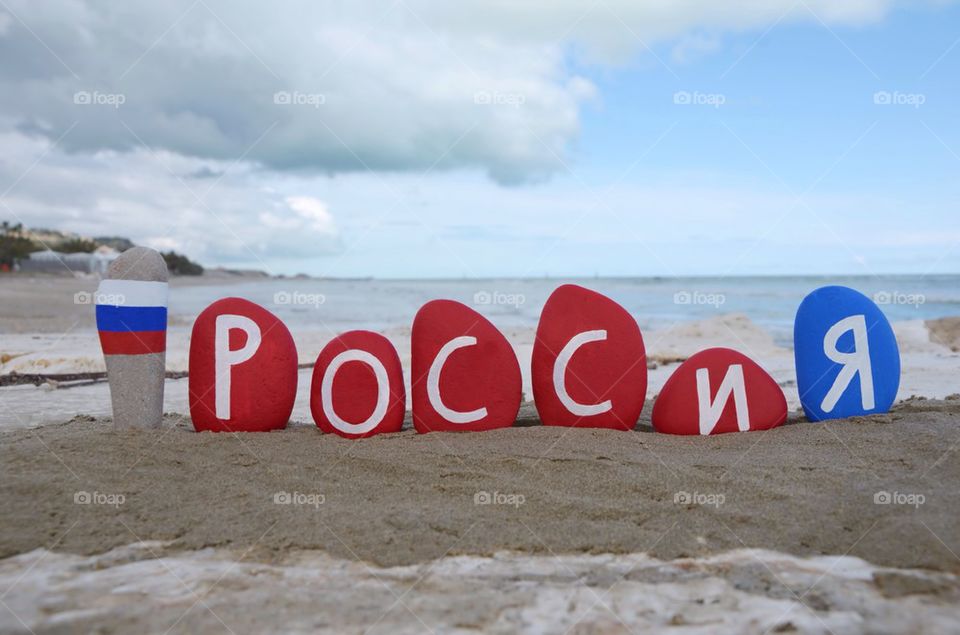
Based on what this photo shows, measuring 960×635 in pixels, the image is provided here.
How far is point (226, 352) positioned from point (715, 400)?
365 cm

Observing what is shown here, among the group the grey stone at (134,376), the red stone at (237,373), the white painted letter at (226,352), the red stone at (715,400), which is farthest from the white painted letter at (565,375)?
the grey stone at (134,376)

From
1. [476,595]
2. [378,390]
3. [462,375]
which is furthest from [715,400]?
[476,595]

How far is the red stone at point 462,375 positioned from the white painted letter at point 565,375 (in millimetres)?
311

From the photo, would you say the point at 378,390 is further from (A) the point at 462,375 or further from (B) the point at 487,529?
(B) the point at 487,529

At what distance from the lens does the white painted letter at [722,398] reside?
5484 millimetres

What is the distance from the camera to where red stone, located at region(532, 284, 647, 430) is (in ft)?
17.9

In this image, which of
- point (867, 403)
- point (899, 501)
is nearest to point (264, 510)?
point (899, 501)

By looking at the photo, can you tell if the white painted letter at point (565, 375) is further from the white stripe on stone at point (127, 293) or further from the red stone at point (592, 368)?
the white stripe on stone at point (127, 293)

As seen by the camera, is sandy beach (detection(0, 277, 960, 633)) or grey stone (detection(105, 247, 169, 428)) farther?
grey stone (detection(105, 247, 169, 428))

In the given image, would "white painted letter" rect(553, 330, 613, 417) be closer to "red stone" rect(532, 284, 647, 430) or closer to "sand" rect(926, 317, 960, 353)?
"red stone" rect(532, 284, 647, 430)

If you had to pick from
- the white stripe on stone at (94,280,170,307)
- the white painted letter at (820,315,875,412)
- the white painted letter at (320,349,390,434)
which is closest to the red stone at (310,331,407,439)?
the white painted letter at (320,349,390,434)

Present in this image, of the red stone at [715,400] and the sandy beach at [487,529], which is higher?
the red stone at [715,400]

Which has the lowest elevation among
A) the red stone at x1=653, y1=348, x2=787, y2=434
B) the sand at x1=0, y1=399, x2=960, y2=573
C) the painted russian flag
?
the sand at x1=0, y1=399, x2=960, y2=573

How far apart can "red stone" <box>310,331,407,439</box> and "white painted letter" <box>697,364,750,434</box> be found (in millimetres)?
2223
